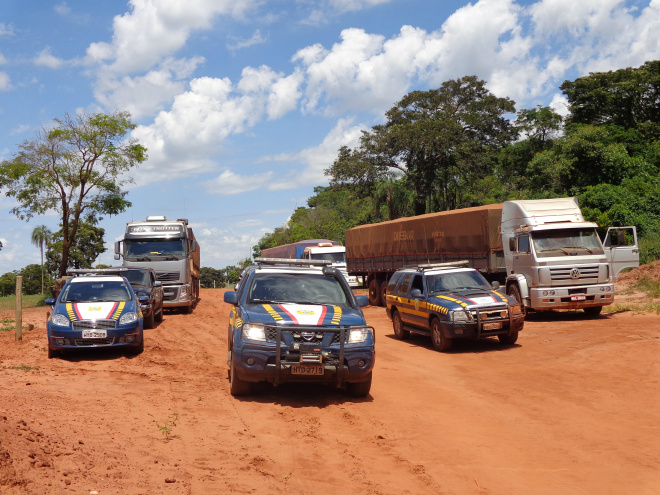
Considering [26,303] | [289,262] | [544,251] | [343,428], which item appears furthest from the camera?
[26,303]

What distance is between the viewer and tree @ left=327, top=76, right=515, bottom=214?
1726 inches

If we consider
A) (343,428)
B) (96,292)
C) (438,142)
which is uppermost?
(438,142)

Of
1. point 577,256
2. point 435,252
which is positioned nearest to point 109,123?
point 435,252

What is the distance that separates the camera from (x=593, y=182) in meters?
38.8

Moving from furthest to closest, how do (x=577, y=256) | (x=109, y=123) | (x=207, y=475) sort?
(x=109, y=123) → (x=577, y=256) → (x=207, y=475)

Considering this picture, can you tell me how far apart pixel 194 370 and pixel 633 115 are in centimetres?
4394

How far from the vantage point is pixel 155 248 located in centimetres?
2491

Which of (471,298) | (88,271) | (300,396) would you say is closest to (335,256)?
(88,271)

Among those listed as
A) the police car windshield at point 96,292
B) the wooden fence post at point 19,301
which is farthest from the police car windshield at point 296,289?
the wooden fence post at point 19,301

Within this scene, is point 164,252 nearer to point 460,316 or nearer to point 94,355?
point 94,355

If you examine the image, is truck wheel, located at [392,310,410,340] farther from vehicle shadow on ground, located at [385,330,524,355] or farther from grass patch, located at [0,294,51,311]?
grass patch, located at [0,294,51,311]

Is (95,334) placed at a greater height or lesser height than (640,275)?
lesser

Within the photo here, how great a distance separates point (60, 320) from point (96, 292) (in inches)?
67.5

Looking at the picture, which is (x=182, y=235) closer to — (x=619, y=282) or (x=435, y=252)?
(x=435, y=252)
